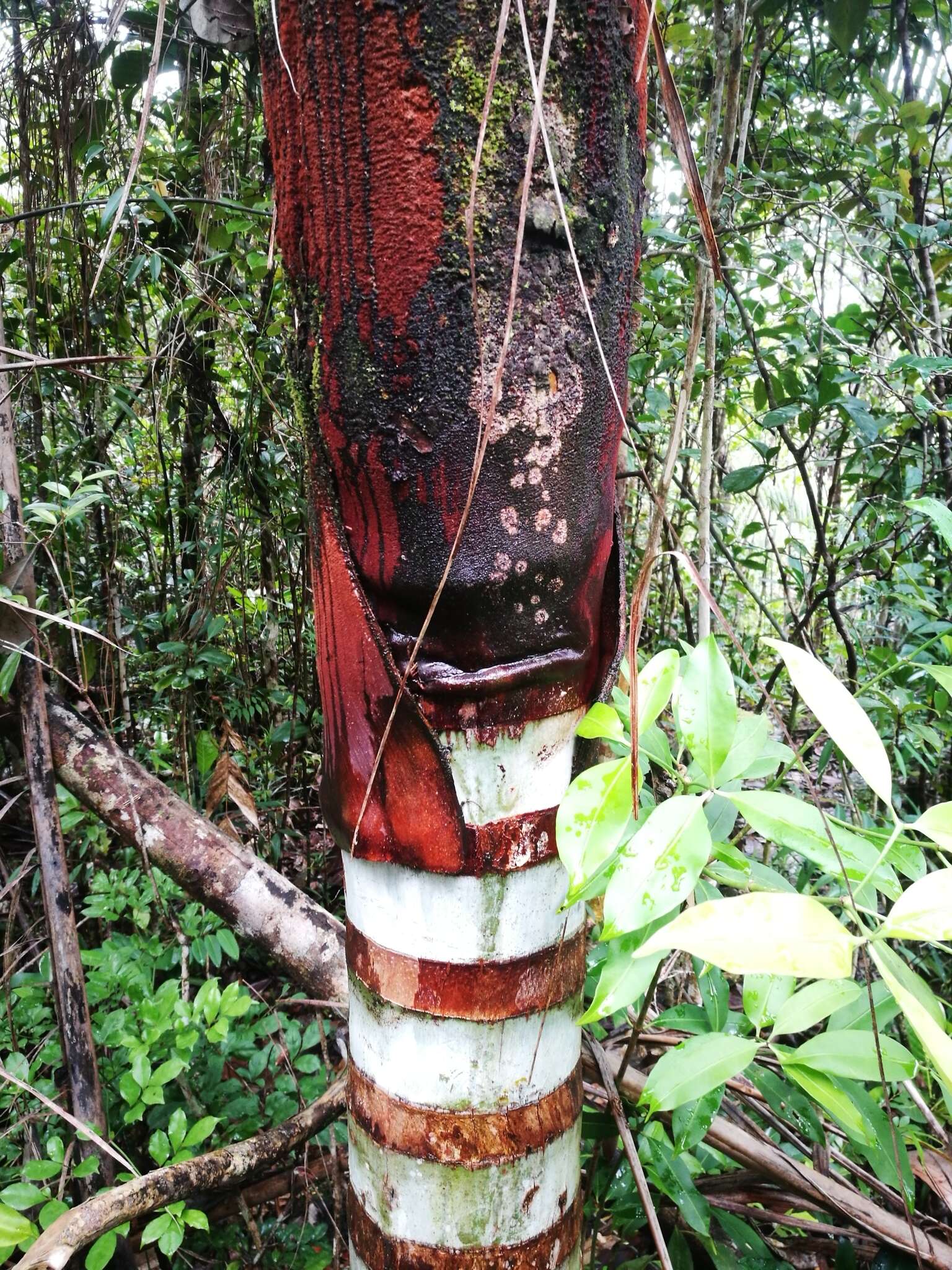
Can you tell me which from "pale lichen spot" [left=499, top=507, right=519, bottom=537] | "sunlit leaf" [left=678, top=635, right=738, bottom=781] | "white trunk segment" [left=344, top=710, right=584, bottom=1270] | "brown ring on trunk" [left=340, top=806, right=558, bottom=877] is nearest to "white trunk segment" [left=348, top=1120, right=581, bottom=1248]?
"white trunk segment" [left=344, top=710, right=584, bottom=1270]

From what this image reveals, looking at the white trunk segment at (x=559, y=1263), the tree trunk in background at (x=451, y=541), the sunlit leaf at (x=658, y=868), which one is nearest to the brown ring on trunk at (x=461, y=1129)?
the tree trunk in background at (x=451, y=541)

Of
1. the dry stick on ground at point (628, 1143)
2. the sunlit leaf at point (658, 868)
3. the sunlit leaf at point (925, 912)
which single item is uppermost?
the sunlit leaf at point (925, 912)

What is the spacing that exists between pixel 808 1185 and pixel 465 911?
0.67 meters

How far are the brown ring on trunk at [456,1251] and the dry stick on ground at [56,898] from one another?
0.53 m

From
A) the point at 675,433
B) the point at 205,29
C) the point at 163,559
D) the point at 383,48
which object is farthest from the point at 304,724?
the point at 383,48

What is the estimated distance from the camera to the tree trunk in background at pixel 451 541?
0.45m

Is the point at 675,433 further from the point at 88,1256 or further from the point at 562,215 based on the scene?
the point at 88,1256

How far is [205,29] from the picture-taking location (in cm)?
107

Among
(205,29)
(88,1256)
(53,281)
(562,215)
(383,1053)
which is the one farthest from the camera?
(53,281)

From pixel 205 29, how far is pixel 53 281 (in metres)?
0.60

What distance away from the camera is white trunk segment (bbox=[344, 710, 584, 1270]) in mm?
537

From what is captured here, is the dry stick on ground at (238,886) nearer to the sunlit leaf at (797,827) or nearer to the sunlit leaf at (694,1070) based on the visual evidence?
the sunlit leaf at (694,1070)

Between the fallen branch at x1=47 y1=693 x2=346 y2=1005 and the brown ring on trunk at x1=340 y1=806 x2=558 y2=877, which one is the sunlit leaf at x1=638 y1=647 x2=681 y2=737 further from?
the fallen branch at x1=47 y1=693 x2=346 y2=1005

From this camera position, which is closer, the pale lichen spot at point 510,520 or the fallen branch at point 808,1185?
the pale lichen spot at point 510,520
